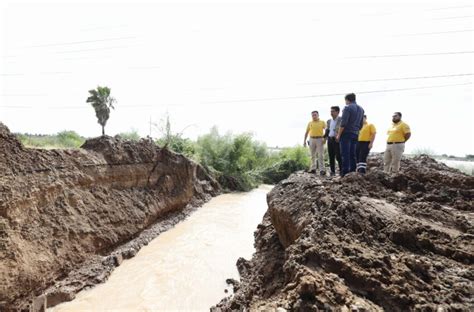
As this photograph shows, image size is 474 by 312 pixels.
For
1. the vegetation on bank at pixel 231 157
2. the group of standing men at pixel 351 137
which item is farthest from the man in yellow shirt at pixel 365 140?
the vegetation on bank at pixel 231 157

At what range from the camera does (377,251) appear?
252 cm

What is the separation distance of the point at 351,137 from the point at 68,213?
21.2ft

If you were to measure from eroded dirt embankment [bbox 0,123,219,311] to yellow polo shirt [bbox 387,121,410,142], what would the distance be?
701 cm

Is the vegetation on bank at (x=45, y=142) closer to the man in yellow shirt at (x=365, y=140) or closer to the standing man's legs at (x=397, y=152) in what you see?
the man in yellow shirt at (x=365, y=140)

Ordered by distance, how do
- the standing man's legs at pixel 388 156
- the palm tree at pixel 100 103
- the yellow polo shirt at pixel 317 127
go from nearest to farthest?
the standing man's legs at pixel 388 156
the yellow polo shirt at pixel 317 127
the palm tree at pixel 100 103

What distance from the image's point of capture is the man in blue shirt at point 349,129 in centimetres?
558

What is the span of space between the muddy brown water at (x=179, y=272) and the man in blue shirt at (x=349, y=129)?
359cm

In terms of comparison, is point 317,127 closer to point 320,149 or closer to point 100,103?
point 320,149

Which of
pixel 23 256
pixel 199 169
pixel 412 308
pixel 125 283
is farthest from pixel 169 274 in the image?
pixel 199 169

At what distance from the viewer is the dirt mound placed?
6.31ft

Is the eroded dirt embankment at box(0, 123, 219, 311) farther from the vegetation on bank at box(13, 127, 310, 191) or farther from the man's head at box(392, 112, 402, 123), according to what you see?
the vegetation on bank at box(13, 127, 310, 191)

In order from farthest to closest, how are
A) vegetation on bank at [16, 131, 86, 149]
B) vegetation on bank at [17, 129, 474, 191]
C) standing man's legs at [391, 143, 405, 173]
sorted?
vegetation on bank at [17, 129, 474, 191], vegetation on bank at [16, 131, 86, 149], standing man's legs at [391, 143, 405, 173]

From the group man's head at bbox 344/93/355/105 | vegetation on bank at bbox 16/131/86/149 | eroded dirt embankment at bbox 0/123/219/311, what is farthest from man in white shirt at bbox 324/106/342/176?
vegetation on bank at bbox 16/131/86/149

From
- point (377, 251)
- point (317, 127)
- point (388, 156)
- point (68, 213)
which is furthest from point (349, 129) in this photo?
point (68, 213)
